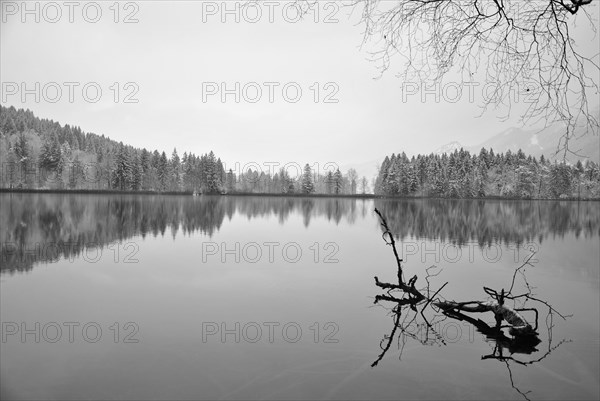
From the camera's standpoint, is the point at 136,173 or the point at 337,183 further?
the point at 337,183

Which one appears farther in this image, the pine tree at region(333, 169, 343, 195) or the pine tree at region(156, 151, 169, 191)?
the pine tree at region(333, 169, 343, 195)

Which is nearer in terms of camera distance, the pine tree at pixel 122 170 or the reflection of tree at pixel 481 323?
the reflection of tree at pixel 481 323

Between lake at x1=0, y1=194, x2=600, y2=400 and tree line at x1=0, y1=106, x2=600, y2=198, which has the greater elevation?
tree line at x1=0, y1=106, x2=600, y2=198

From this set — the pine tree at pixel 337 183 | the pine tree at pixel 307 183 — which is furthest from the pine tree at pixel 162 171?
the pine tree at pixel 337 183
